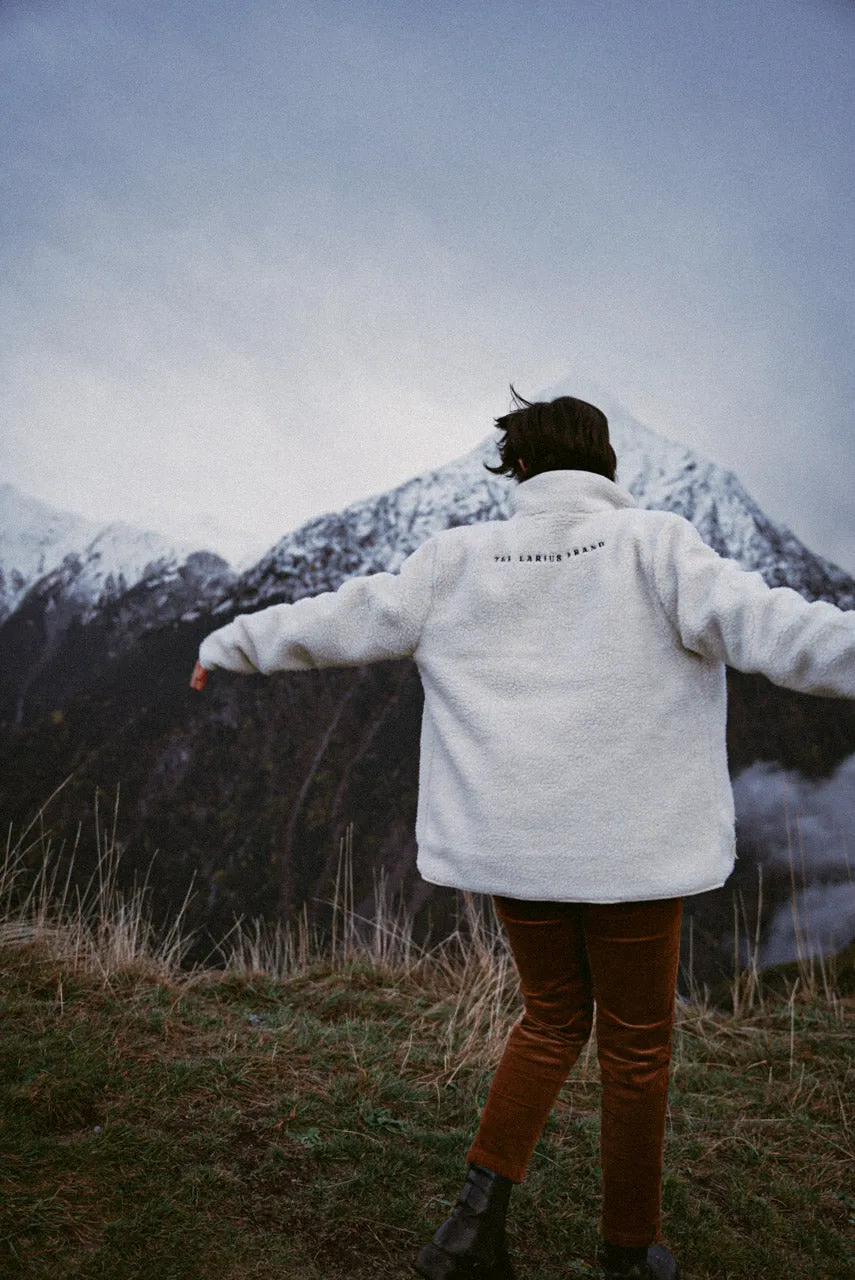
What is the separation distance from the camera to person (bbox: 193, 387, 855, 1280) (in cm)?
114

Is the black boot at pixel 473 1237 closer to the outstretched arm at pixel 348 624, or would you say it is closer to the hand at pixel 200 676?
the outstretched arm at pixel 348 624

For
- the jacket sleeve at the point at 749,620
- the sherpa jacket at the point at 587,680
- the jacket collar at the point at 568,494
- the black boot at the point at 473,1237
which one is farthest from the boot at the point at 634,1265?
the jacket collar at the point at 568,494

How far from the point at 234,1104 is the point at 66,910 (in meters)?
1.57

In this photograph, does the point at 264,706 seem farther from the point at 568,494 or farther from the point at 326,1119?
the point at 568,494

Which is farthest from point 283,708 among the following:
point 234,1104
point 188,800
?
point 234,1104

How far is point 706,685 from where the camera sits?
122 cm

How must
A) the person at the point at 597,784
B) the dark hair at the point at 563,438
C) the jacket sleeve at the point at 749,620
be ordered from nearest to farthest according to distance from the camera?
the jacket sleeve at the point at 749,620 < the person at the point at 597,784 < the dark hair at the point at 563,438

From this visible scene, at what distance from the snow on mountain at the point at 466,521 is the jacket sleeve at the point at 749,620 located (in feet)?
53.9

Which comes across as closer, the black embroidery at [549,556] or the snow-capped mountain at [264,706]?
the black embroidery at [549,556]

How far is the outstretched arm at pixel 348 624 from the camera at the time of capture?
4.51 ft

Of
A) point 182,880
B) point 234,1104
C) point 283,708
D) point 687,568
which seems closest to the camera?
point 687,568

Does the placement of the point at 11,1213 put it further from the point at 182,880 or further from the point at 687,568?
the point at 182,880

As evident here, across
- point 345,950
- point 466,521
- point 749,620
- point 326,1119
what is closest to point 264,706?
point 466,521

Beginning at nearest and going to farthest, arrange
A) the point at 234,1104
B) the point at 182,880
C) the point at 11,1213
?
the point at 11,1213 → the point at 234,1104 → the point at 182,880
